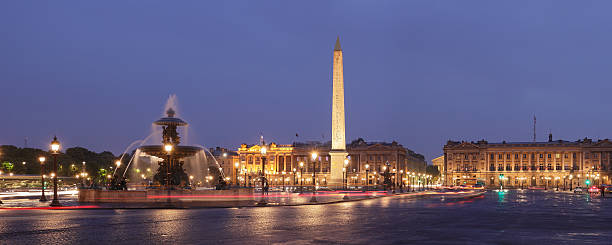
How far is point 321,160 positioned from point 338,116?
11973cm

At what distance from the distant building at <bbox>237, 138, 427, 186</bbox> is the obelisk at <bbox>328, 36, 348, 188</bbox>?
102832 millimetres

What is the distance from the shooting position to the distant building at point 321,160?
179 meters

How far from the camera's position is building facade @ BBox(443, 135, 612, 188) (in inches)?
6575

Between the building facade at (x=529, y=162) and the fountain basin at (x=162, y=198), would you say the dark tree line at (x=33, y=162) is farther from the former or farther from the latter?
the building facade at (x=529, y=162)

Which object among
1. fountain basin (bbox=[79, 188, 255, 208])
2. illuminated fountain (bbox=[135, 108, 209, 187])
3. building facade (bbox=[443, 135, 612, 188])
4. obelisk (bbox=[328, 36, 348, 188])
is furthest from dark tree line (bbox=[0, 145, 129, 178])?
building facade (bbox=[443, 135, 612, 188])

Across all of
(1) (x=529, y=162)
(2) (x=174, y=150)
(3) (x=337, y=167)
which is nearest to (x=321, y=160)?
(1) (x=529, y=162)

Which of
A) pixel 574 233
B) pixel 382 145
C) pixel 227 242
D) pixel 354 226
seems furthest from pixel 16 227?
pixel 382 145

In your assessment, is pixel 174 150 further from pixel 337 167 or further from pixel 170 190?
pixel 337 167

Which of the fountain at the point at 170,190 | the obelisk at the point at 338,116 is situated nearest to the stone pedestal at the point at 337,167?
the obelisk at the point at 338,116

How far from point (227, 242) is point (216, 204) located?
1934 centimetres

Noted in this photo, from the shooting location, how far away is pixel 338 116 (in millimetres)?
66500

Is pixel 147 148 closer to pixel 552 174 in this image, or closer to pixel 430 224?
pixel 430 224

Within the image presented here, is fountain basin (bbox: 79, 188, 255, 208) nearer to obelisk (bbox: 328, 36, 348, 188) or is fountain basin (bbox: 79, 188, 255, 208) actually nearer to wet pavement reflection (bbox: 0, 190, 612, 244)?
wet pavement reflection (bbox: 0, 190, 612, 244)

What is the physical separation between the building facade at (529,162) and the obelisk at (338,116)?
10609 centimetres
